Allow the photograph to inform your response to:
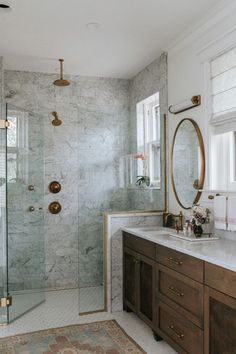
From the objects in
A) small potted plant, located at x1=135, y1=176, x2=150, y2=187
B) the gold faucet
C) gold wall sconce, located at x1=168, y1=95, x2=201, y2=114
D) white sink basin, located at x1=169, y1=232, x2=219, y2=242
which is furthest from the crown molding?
white sink basin, located at x1=169, y1=232, x2=219, y2=242

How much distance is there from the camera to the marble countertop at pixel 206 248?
206cm

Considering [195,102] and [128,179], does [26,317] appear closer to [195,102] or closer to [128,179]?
[128,179]

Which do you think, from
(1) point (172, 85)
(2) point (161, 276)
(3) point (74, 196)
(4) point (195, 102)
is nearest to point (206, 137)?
(4) point (195, 102)

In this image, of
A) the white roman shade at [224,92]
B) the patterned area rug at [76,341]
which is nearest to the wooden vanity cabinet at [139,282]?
the patterned area rug at [76,341]

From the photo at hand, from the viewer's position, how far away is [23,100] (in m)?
4.39

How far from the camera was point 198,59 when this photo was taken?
10.5 ft

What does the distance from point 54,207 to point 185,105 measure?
2.04 m

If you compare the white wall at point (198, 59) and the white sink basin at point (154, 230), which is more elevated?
the white wall at point (198, 59)

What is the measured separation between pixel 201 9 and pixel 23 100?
7.83 ft

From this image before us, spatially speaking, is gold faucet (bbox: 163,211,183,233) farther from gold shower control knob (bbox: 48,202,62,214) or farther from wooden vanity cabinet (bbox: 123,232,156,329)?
gold shower control knob (bbox: 48,202,62,214)

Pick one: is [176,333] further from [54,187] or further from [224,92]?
[54,187]

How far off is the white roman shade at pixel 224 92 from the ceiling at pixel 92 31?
419 mm

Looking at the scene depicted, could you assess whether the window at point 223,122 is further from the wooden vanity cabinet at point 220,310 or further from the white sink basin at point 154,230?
the wooden vanity cabinet at point 220,310

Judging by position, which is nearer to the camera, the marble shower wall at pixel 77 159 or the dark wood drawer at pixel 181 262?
the dark wood drawer at pixel 181 262
